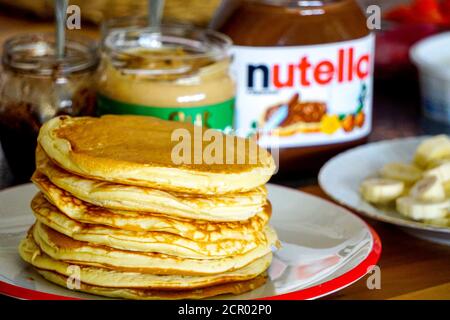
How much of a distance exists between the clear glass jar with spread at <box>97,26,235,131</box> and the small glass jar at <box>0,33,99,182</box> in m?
0.02

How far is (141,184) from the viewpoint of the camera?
0.77 meters

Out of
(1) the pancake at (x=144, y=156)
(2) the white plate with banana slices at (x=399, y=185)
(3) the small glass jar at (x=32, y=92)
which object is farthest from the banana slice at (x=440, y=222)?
(3) the small glass jar at (x=32, y=92)

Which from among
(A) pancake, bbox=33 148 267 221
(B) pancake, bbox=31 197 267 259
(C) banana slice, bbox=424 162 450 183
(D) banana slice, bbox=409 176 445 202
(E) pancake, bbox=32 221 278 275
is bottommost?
(D) banana slice, bbox=409 176 445 202

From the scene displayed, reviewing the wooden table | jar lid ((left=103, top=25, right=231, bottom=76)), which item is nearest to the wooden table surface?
the wooden table

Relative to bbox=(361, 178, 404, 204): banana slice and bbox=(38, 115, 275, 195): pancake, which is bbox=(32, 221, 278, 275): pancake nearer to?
bbox=(38, 115, 275, 195): pancake

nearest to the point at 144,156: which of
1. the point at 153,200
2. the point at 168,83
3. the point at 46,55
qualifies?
the point at 153,200

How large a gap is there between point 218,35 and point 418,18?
58cm

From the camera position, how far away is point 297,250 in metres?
0.93

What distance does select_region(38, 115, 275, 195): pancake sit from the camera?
2.52 ft

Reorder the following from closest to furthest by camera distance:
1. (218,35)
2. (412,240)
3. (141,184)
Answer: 1. (141,184)
2. (412,240)
3. (218,35)

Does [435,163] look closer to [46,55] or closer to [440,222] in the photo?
[440,222]

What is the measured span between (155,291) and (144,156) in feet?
0.39
